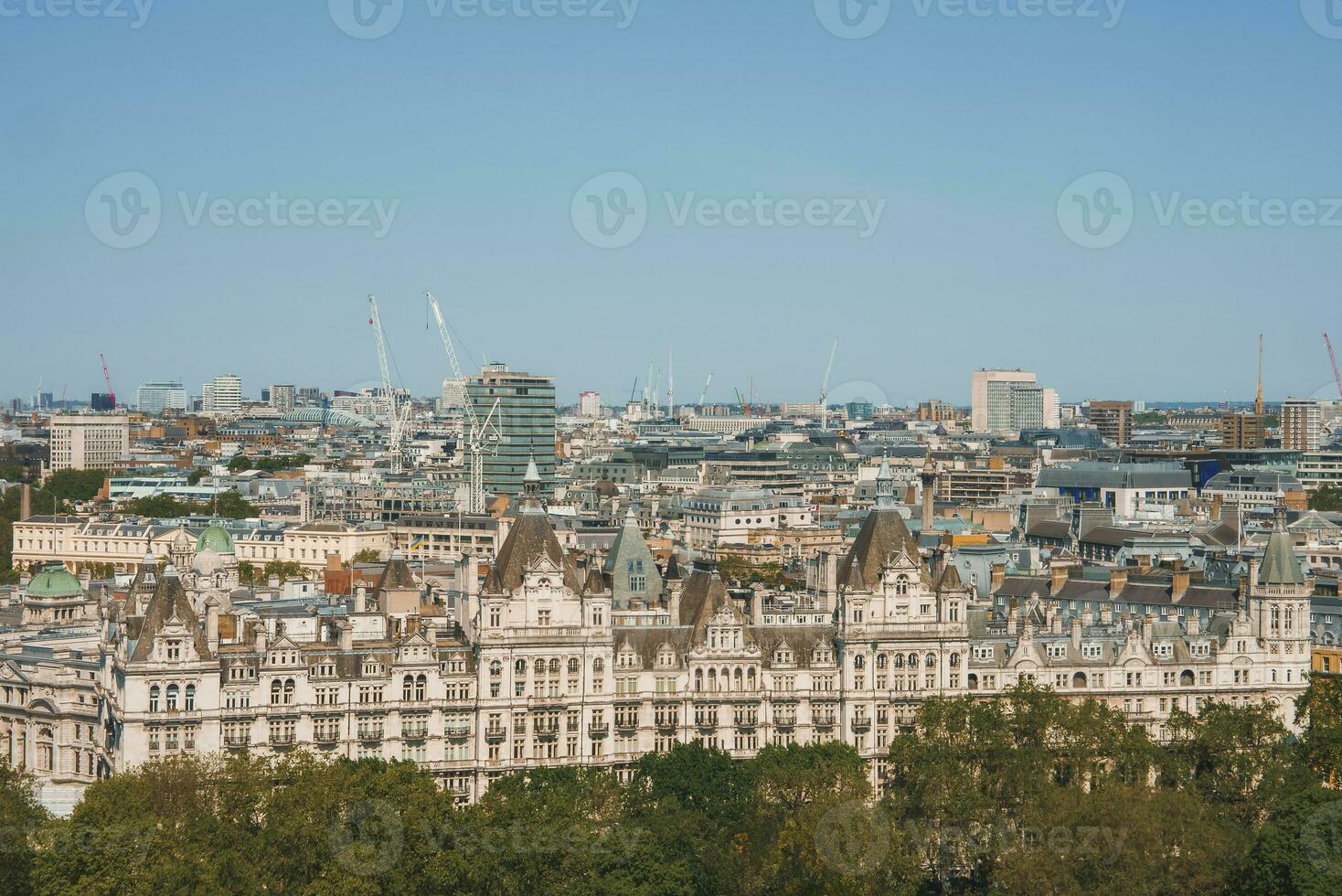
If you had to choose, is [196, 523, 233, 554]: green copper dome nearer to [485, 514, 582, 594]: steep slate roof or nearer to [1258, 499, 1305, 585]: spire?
[485, 514, 582, 594]: steep slate roof

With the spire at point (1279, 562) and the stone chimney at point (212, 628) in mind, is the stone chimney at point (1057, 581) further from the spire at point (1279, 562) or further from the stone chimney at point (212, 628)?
the stone chimney at point (212, 628)

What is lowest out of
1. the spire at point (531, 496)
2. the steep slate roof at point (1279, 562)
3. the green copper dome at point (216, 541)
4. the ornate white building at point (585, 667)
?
the ornate white building at point (585, 667)

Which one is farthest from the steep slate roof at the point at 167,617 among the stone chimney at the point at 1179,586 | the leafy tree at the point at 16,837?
the stone chimney at the point at 1179,586

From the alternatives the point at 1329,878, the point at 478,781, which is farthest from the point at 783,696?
the point at 1329,878

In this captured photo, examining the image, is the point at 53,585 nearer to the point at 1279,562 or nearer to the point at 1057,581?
the point at 1057,581

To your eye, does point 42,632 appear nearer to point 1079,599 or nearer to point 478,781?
point 478,781

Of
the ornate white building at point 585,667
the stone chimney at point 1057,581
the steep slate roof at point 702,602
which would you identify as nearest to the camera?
the ornate white building at point 585,667

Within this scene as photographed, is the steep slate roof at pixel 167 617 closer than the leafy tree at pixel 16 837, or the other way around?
the leafy tree at pixel 16 837
